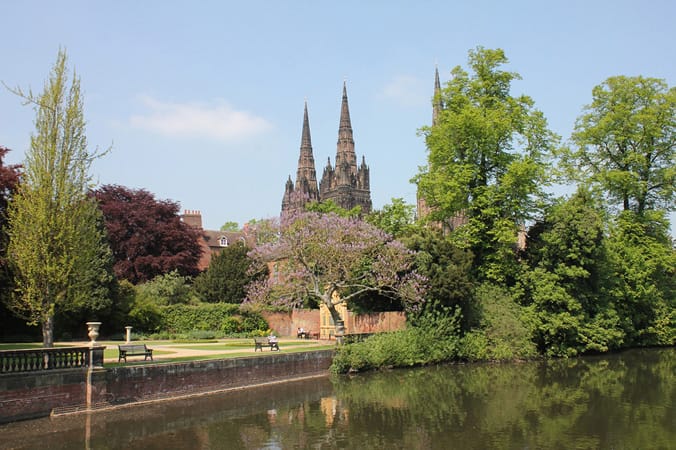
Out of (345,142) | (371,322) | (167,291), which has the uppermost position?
(345,142)

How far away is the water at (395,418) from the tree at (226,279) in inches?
765

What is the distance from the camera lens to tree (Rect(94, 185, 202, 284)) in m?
43.7

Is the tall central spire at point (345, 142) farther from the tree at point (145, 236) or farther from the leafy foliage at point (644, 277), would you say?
the leafy foliage at point (644, 277)

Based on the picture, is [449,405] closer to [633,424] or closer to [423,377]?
[633,424]

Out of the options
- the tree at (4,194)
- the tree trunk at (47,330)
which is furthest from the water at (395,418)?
the tree at (4,194)

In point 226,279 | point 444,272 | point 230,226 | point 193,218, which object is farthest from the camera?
point 230,226

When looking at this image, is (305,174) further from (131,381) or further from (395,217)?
(131,381)

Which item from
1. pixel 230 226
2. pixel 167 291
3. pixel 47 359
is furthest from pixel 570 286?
pixel 230 226

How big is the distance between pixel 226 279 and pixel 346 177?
280ft

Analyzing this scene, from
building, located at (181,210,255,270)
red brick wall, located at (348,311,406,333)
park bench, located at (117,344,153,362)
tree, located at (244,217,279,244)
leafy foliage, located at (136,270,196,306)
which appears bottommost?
park bench, located at (117,344,153,362)

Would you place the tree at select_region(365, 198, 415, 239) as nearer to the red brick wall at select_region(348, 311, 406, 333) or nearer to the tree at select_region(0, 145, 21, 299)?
the red brick wall at select_region(348, 311, 406, 333)

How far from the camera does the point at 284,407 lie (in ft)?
57.3

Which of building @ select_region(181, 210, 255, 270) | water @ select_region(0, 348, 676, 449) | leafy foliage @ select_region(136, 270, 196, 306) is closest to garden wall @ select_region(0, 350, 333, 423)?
water @ select_region(0, 348, 676, 449)

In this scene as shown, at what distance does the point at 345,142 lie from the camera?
418 feet
